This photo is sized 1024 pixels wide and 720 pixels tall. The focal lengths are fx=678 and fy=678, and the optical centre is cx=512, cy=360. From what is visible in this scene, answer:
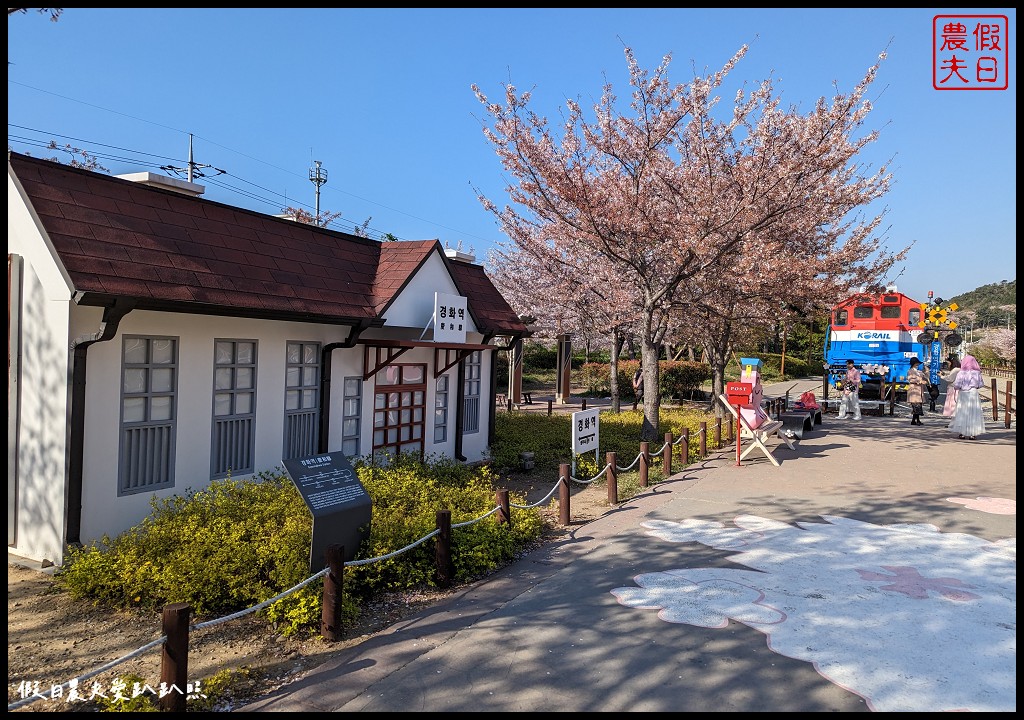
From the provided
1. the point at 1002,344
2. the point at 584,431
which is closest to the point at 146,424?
the point at 584,431

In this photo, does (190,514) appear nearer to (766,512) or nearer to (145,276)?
(145,276)

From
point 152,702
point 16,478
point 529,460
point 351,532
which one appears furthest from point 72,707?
point 529,460

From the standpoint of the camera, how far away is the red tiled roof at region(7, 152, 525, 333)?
23.7 feet

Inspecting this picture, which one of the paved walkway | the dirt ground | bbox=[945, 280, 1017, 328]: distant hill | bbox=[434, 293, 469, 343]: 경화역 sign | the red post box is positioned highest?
bbox=[945, 280, 1017, 328]: distant hill

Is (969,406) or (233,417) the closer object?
(233,417)

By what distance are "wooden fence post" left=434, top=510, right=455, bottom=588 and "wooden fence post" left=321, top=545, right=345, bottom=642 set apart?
1.46m

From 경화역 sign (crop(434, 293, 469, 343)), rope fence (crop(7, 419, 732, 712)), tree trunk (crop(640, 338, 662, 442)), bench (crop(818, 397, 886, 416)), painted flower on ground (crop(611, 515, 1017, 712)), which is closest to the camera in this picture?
rope fence (crop(7, 419, 732, 712))

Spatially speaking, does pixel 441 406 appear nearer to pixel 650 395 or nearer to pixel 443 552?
pixel 650 395

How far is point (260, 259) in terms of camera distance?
31.3ft

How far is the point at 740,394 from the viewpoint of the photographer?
14148 millimetres

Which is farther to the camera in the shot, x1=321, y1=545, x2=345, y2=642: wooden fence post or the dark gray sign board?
the dark gray sign board

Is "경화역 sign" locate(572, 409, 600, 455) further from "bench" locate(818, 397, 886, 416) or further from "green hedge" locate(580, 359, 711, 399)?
"green hedge" locate(580, 359, 711, 399)

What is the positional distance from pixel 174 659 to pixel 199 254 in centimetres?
568

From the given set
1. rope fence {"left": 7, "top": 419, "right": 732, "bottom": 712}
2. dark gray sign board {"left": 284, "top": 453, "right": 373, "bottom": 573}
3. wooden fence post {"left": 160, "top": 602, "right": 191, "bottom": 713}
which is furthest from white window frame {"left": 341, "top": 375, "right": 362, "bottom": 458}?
wooden fence post {"left": 160, "top": 602, "right": 191, "bottom": 713}
